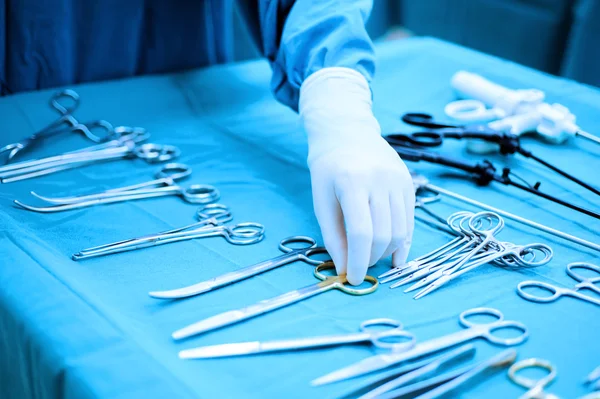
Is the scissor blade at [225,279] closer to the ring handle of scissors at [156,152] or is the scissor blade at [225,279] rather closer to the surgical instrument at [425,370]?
the surgical instrument at [425,370]

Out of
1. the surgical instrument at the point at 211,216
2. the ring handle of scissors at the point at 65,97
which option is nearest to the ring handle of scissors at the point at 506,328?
the surgical instrument at the point at 211,216

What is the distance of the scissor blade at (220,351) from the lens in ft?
2.40

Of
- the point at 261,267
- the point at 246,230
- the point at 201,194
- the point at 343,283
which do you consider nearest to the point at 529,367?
the point at 343,283

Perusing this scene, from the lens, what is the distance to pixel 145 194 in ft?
3.75

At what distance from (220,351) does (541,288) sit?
17.0 inches

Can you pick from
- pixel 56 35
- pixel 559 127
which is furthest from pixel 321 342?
pixel 56 35

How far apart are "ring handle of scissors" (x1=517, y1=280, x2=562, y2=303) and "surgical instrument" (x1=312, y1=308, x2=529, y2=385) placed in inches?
2.5

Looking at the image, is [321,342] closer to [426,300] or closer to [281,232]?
[426,300]

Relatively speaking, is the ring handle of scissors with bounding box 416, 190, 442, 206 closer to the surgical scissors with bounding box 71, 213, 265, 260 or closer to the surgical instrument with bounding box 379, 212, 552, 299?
the surgical instrument with bounding box 379, 212, 552, 299

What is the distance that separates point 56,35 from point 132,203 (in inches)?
21.5

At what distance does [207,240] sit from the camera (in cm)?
101

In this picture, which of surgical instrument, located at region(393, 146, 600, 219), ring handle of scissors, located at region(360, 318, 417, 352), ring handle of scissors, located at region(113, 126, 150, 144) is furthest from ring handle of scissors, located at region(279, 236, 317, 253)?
ring handle of scissors, located at region(113, 126, 150, 144)

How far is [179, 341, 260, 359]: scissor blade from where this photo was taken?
73 cm

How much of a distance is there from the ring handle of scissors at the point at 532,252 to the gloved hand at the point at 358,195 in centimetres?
15
